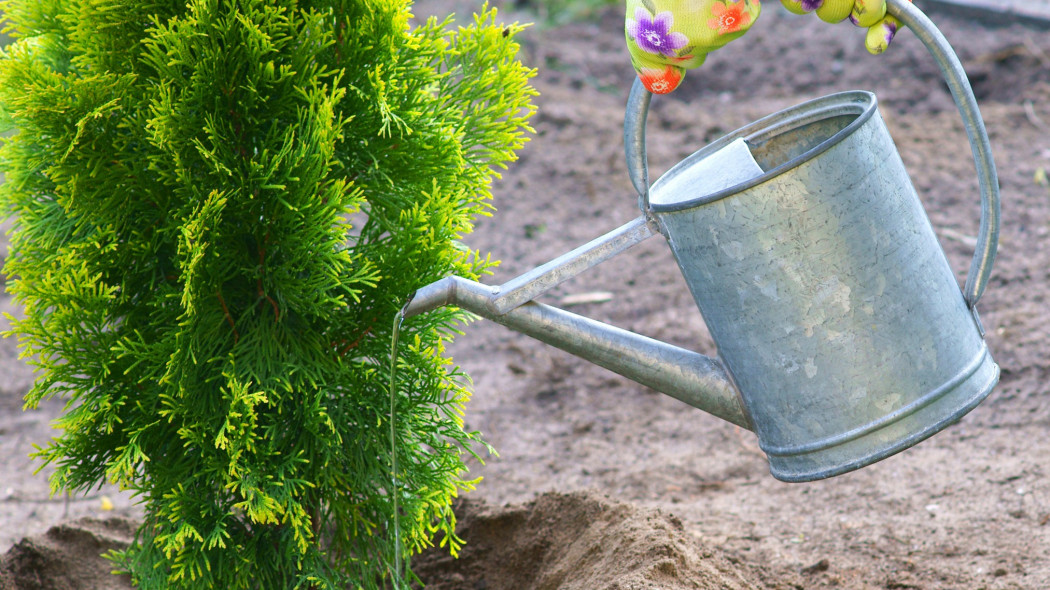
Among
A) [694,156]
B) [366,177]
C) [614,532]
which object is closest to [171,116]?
[366,177]

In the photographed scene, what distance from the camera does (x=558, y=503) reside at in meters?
3.12

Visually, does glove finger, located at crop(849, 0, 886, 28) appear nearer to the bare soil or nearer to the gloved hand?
the gloved hand

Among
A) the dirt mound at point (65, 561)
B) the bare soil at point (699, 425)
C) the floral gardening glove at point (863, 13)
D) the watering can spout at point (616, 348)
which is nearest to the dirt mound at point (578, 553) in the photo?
the bare soil at point (699, 425)

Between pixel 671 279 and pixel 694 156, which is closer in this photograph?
pixel 694 156

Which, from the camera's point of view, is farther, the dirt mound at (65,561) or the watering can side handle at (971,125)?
the dirt mound at (65,561)

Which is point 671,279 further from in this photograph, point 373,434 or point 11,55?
point 11,55

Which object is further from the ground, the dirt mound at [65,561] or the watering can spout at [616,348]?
the watering can spout at [616,348]

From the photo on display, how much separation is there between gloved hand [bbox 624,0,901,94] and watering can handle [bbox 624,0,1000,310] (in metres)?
0.04

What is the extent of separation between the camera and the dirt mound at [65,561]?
9.53ft

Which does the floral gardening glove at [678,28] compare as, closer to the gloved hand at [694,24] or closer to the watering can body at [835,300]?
the gloved hand at [694,24]

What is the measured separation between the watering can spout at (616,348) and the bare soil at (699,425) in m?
0.67

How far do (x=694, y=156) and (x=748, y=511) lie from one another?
1.69 meters

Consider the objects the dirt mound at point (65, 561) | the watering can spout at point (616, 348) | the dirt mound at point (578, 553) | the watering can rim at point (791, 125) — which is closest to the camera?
the watering can rim at point (791, 125)

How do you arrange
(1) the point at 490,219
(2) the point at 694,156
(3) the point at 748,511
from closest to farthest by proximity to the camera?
(2) the point at 694,156
(3) the point at 748,511
(1) the point at 490,219
